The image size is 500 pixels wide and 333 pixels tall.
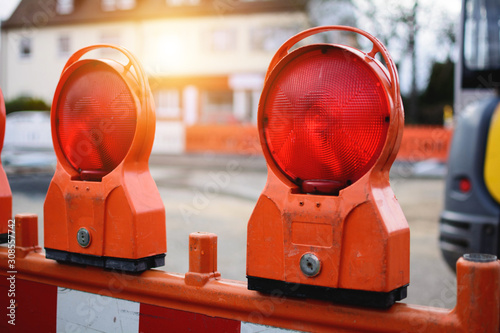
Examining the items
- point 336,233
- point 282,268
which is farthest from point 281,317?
point 336,233

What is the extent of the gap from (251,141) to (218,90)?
14423 mm

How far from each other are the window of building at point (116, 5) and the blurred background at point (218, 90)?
0.21 feet

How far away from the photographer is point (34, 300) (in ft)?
6.87

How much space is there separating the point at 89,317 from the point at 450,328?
1246 millimetres

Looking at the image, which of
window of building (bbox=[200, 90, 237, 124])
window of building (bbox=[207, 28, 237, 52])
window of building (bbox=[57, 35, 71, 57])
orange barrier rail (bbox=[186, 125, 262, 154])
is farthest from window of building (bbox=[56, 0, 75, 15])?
orange barrier rail (bbox=[186, 125, 262, 154])

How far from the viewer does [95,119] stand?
1.98m

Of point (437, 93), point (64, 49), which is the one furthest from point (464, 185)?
point (64, 49)

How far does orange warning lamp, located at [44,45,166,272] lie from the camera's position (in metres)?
1.88

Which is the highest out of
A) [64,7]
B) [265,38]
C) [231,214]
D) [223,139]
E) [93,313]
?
[64,7]

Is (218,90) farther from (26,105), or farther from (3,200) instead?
(3,200)

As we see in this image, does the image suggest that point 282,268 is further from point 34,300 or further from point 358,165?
point 34,300

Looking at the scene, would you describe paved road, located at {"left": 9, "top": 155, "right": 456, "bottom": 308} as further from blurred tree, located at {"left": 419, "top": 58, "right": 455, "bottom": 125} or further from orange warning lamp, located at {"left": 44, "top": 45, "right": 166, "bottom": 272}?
blurred tree, located at {"left": 419, "top": 58, "right": 455, "bottom": 125}

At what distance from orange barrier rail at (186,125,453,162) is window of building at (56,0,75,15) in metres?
20.1

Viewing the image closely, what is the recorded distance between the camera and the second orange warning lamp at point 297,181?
4.96ft
